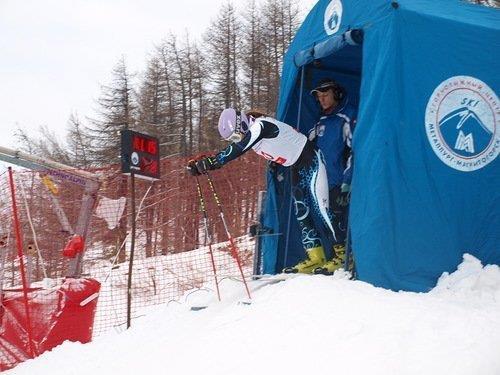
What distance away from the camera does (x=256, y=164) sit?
1215 cm

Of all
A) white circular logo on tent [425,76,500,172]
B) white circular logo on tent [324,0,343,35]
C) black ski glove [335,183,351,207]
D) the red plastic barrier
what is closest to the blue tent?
white circular logo on tent [425,76,500,172]

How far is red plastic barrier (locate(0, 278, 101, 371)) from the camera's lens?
5117 mm

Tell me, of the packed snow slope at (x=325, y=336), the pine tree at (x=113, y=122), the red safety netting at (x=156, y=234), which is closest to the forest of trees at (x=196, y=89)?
the pine tree at (x=113, y=122)

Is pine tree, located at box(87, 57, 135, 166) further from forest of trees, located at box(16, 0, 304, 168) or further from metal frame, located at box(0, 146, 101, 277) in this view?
metal frame, located at box(0, 146, 101, 277)

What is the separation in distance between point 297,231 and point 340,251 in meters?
1.24

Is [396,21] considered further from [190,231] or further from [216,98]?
[216,98]

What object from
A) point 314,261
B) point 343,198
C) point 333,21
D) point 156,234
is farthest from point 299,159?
point 156,234

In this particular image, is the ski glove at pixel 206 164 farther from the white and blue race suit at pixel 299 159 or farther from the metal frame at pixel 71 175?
the metal frame at pixel 71 175

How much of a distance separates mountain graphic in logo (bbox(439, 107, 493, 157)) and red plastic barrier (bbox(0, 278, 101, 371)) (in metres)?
3.78

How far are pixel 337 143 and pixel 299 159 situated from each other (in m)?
0.43

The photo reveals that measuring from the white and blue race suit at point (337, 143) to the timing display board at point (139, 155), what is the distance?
1672 millimetres

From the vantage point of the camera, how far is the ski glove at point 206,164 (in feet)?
15.5

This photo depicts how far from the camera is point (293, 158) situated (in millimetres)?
5199

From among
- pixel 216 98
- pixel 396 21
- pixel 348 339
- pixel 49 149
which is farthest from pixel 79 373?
pixel 49 149
